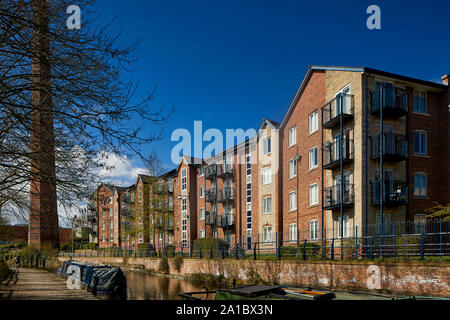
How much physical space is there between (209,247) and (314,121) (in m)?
11.2

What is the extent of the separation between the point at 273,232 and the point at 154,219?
14.8 m

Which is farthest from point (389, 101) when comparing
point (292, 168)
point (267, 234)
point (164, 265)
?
point (164, 265)

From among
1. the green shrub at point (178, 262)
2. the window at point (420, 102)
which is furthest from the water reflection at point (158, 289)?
the window at point (420, 102)

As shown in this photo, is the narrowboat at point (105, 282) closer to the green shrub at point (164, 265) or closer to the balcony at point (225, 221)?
the green shrub at point (164, 265)

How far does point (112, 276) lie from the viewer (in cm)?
1861

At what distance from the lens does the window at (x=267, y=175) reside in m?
32.3

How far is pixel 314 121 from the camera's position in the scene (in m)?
27.1

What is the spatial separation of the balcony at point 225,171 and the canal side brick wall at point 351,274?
1272 centimetres

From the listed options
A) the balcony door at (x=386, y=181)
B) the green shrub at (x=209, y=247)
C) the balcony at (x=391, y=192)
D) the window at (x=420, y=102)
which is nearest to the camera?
the balcony at (x=391, y=192)

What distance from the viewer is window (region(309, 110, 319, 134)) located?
87.7 ft

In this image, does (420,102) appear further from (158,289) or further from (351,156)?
(158,289)

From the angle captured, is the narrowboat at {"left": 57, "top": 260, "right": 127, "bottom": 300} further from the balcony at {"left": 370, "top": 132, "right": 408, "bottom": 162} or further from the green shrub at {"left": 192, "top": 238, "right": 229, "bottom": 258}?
the balcony at {"left": 370, "top": 132, "right": 408, "bottom": 162}
